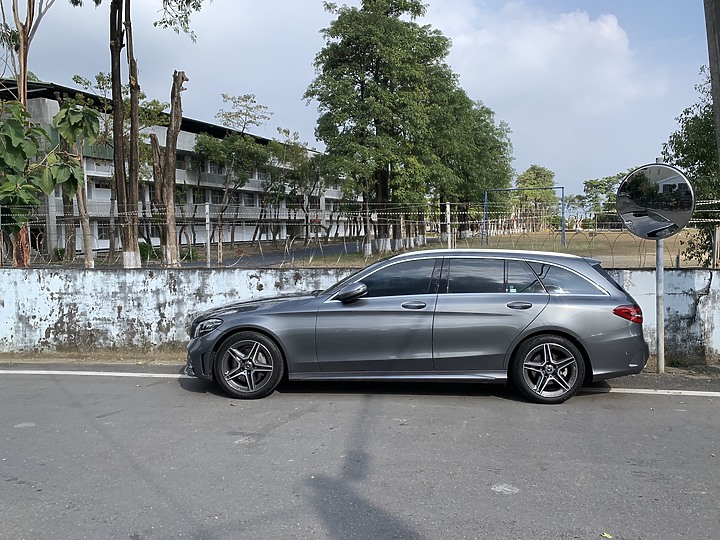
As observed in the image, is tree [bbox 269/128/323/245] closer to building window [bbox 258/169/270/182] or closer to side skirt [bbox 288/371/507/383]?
building window [bbox 258/169/270/182]

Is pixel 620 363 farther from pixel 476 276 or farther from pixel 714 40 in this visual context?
pixel 714 40

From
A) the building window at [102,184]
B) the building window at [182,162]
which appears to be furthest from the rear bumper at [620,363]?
the building window at [182,162]

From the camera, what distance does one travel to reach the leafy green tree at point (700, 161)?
9.82 m

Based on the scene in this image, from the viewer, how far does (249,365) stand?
621 centimetres

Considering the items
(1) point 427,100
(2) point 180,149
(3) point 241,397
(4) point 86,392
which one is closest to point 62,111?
(4) point 86,392

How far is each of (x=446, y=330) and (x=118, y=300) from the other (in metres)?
5.35

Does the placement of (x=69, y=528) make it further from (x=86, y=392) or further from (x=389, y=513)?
(x=86, y=392)

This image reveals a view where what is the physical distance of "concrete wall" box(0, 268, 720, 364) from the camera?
8789 mm

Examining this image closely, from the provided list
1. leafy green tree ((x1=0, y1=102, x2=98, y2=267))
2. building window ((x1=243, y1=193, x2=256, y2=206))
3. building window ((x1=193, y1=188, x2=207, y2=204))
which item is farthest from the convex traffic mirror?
building window ((x1=243, y1=193, x2=256, y2=206))

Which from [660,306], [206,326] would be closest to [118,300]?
[206,326]

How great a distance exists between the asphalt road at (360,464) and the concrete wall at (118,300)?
2216 mm

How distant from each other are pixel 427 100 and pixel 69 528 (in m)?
29.3

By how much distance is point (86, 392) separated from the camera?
6652mm

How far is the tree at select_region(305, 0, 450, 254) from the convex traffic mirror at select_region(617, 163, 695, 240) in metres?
19.8
